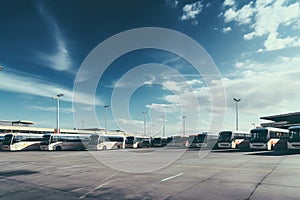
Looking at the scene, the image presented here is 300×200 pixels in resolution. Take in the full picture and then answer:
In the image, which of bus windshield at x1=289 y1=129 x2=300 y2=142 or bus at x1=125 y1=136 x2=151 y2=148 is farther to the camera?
bus at x1=125 y1=136 x2=151 y2=148

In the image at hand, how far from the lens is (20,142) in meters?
38.0

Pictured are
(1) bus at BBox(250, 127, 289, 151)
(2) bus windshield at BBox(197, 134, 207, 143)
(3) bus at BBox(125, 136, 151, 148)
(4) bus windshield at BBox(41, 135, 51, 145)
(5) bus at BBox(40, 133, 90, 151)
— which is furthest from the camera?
(3) bus at BBox(125, 136, 151, 148)

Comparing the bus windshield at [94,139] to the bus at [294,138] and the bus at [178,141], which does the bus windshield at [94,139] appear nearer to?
the bus at [178,141]

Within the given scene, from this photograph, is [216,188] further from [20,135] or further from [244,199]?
[20,135]

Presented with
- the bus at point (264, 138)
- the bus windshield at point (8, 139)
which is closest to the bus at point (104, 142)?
the bus windshield at point (8, 139)

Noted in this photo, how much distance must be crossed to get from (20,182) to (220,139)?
3031 cm

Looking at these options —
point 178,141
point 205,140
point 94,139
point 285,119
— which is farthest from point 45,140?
point 285,119

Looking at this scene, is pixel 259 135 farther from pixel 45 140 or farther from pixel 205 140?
pixel 45 140

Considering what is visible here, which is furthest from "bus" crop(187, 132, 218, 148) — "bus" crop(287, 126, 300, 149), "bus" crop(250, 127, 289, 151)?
"bus" crop(287, 126, 300, 149)

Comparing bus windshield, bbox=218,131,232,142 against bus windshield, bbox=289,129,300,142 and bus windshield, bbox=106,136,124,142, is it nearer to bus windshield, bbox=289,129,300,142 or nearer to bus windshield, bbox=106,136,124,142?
bus windshield, bbox=289,129,300,142

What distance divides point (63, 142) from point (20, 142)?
20.2 feet

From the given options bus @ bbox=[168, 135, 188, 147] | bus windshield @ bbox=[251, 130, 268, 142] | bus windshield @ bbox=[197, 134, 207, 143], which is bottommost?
bus @ bbox=[168, 135, 188, 147]

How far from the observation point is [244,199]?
677 cm

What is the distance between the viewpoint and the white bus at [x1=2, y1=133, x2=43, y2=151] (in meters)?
36.8
